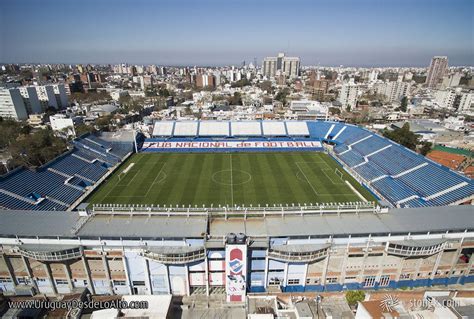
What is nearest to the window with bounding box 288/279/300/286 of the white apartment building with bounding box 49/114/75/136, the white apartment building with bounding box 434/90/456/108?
the white apartment building with bounding box 49/114/75/136

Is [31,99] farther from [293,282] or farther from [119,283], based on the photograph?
[293,282]

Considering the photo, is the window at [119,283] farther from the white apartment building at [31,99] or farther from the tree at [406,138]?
the white apartment building at [31,99]

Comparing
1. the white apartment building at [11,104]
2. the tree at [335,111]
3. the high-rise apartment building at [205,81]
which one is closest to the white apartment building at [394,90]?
the tree at [335,111]

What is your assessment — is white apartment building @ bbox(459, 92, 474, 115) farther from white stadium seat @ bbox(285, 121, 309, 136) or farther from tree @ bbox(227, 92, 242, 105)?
tree @ bbox(227, 92, 242, 105)

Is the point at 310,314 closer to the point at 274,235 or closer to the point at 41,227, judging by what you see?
the point at 274,235

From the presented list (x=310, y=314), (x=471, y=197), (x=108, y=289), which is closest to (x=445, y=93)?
(x=471, y=197)

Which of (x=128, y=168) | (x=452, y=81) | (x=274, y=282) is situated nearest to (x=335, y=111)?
(x=128, y=168)
